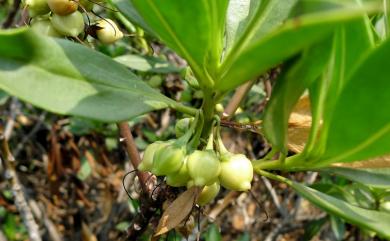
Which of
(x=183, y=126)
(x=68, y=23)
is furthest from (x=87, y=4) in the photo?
(x=183, y=126)

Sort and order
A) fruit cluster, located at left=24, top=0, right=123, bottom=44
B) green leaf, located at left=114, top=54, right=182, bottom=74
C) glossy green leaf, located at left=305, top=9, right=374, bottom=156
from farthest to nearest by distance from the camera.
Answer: green leaf, located at left=114, top=54, right=182, bottom=74 → fruit cluster, located at left=24, top=0, right=123, bottom=44 → glossy green leaf, located at left=305, top=9, right=374, bottom=156

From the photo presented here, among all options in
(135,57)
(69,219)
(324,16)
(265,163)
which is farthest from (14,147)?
(324,16)

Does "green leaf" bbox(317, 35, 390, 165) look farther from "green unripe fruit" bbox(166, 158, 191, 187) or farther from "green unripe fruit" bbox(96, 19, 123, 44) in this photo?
"green unripe fruit" bbox(96, 19, 123, 44)

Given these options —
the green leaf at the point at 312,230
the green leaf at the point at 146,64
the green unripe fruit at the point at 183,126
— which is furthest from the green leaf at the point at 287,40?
the green leaf at the point at 312,230

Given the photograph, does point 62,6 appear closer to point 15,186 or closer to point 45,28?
point 45,28

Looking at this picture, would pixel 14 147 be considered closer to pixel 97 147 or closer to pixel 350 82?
pixel 97 147

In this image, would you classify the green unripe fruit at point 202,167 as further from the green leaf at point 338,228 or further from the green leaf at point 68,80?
the green leaf at point 338,228

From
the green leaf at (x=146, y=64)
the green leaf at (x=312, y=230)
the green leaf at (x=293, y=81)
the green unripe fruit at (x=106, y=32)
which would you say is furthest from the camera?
the green leaf at (x=312, y=230)

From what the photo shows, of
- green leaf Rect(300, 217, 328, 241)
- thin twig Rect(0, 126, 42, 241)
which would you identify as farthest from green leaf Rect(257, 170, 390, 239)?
green leaf Rect(300, 217, 328, 241)
